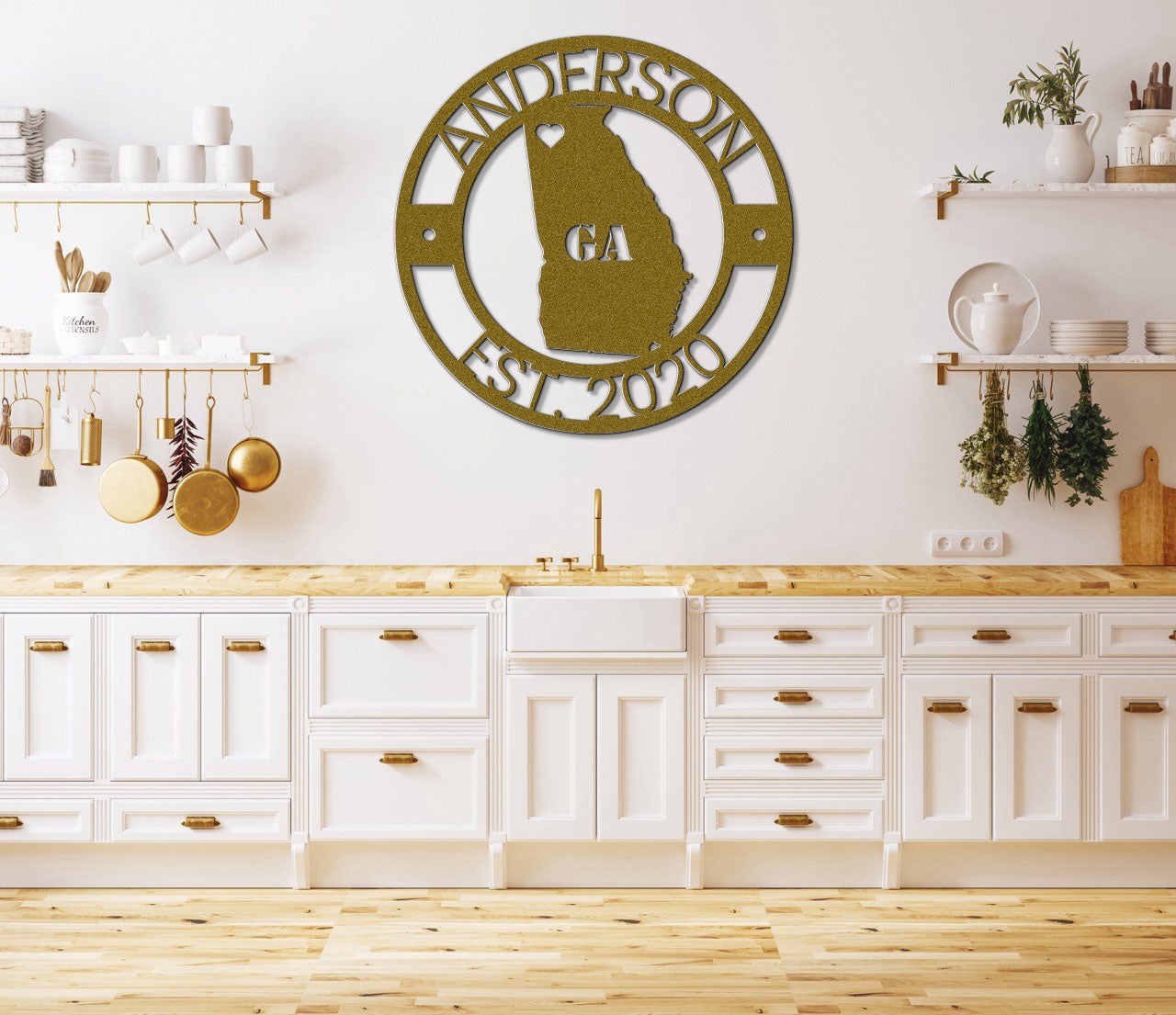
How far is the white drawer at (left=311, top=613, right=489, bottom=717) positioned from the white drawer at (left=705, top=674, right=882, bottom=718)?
0.64m

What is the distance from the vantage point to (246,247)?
3.44 meters

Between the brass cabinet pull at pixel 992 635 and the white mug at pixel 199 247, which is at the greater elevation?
the white mug at pixel 199 247

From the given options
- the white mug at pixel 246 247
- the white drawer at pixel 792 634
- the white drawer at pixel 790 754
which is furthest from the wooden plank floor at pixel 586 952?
the white mug at pixel 246 247

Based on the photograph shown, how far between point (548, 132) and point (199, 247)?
1070mm

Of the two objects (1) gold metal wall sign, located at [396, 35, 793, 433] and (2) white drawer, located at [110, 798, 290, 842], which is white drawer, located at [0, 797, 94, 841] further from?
(1) gold metal wall sign, located at [396, 35, 793, 433]

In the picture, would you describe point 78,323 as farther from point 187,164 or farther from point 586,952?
point 586,952

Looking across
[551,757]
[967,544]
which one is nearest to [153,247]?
[551,757]

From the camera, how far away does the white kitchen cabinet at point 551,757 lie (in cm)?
312

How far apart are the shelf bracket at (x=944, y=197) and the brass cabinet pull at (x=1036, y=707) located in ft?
3.23

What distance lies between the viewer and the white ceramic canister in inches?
132

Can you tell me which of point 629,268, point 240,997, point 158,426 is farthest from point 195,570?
point 629,268

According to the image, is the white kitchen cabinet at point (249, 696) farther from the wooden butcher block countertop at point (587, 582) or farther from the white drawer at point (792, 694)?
the white drawer at point (792, 694)

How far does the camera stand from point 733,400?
11.7 feet

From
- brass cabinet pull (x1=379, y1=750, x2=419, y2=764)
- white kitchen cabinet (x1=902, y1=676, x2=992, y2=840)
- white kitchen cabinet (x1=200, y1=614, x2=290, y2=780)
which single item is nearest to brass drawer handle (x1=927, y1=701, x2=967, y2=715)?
white kitchen cabinet (x1=902, y1=676, x2=992, y2=840)
